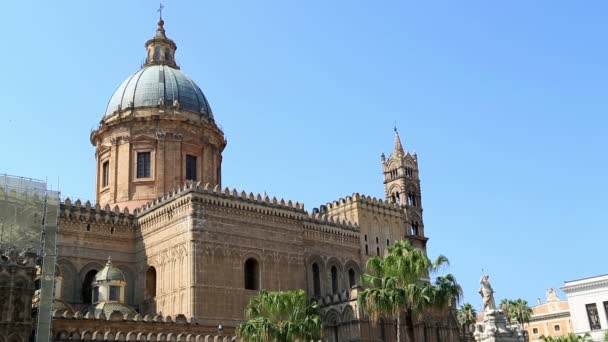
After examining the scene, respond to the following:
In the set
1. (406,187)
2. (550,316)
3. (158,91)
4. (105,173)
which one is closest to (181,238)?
(105,173)

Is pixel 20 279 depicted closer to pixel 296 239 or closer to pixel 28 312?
pixel 28 312

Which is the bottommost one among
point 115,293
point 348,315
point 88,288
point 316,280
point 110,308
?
point 348,315

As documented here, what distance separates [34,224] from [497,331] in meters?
22.1

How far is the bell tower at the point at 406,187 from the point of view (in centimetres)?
5694

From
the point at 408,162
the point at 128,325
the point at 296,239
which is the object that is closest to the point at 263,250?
the point at 296,239

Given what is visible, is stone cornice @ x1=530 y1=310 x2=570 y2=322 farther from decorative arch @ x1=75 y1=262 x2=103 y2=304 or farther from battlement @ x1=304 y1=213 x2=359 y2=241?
A: decorative arch @ x1=75 y1=262 x2=103 y2=304

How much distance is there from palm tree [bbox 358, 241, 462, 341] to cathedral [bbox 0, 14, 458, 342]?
374 inches

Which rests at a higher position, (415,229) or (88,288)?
(415,229)

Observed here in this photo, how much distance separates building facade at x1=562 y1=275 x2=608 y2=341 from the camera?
145 feet

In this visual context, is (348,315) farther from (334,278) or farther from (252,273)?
(334,278)

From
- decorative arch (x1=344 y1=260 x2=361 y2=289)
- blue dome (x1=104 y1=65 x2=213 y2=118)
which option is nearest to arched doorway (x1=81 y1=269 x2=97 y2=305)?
blue dome (x1=104 y1=65 x2=213 y2=118)

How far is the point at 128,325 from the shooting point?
35.2 metres

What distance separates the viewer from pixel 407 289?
98.0 feet

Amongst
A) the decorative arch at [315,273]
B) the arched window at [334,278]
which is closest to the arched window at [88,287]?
the decorative arch at [315,273]
